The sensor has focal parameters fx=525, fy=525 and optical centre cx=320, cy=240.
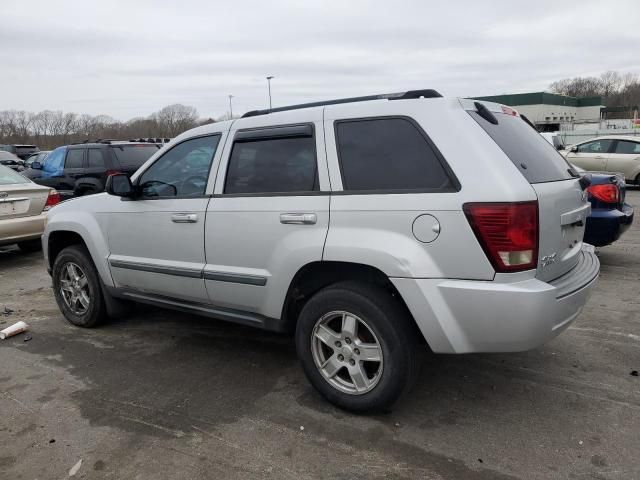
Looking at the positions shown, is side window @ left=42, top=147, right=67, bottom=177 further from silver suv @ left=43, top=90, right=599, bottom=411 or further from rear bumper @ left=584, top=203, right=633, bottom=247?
rear bumper @ left=584, top=203, right=633, bottom=247

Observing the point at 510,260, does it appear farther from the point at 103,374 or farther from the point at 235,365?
the point at 103,374

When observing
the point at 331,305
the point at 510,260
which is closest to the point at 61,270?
the point at 331,305

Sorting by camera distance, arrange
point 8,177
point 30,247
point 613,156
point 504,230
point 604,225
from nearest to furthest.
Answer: point 504,230 < point 604,225 < point 8,177 < point 30,247 < point 613,156

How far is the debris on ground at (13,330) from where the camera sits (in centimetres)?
486

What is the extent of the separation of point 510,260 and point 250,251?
1.66m

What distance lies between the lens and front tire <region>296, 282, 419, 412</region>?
9.80 feet

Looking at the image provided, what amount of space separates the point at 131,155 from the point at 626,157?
13.1 meters

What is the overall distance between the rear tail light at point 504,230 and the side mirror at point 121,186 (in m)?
2.73

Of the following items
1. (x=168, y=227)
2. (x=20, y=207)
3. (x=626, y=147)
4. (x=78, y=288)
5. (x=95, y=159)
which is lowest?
(x=78, y=288)

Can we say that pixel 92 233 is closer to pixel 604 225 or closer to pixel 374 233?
pixel 374 233

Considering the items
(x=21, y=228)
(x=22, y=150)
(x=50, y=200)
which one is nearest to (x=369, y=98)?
(x=21, y=228)

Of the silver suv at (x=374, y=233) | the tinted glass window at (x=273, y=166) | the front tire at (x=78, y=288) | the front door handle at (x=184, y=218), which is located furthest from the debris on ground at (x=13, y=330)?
the tinted glass window at (x=273, y=166)

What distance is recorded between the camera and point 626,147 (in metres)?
14.7

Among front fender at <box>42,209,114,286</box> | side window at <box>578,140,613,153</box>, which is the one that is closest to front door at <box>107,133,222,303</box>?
front fender at <box>42,209,114,286</box>
